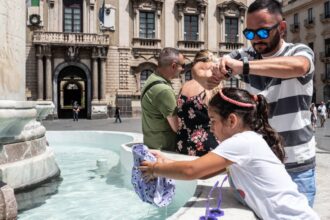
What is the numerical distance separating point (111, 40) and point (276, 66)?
83.3ft

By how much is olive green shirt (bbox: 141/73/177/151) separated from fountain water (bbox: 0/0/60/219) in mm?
1121

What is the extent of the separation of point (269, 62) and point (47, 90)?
24822 mm

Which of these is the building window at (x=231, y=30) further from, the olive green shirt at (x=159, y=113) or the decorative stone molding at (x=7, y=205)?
the decorative stone molding at (x=7, y=205)

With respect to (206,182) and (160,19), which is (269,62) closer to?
(206,182)

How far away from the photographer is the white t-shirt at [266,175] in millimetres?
1692

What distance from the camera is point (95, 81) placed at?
26.1 metres

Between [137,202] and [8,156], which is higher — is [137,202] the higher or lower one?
the lower one

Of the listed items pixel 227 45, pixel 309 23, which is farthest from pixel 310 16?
pixel 227 45

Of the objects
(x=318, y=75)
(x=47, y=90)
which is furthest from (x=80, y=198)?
(x=318, y=75)

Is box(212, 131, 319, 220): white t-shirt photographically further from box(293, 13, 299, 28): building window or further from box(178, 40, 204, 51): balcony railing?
box(293, 13, 299, 28): building window

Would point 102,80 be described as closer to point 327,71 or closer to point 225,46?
point 225,46

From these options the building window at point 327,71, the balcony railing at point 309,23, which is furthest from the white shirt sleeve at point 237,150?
the balcony railing at point 309,23

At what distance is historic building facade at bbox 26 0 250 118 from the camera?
25375 mm

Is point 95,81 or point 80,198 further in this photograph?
point 95,81
